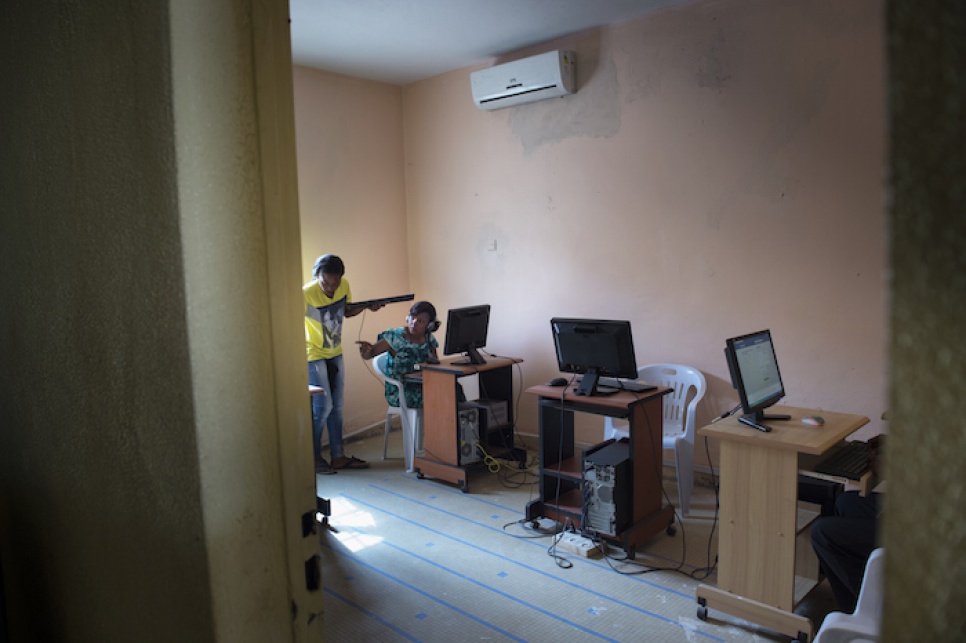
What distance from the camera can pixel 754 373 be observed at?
2773 millimetres

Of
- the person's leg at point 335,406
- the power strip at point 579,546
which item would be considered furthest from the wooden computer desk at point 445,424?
the power strip at point 579,546

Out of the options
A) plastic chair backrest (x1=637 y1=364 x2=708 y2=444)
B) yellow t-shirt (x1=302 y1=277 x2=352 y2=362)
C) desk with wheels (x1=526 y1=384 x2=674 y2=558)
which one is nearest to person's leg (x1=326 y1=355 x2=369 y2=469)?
yellow t-shirt (x1=302 y1=277 x2=352 y2=362)

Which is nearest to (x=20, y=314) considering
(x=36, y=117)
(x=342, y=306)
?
(x=36, y=117)

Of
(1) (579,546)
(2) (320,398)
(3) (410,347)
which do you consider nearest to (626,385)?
(1) (579,546)

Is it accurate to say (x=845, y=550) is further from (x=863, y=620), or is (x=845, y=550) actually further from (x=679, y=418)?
(x=679, y=418)

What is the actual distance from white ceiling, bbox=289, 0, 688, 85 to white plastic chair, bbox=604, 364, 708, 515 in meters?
2.29

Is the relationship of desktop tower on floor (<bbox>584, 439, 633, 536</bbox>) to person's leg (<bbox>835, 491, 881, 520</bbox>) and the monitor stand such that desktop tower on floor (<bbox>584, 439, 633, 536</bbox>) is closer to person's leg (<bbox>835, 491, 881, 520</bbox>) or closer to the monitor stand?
person's leg (<bbox>835, 491, 881, 520</bbox>)

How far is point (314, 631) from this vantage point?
117 centimetres

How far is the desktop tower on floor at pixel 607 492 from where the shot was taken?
3.26 m

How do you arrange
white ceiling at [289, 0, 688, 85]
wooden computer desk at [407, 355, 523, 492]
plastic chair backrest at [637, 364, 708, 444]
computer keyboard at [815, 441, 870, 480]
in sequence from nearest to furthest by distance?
computer keyboard at [815, 441, 870, 480], white ceiling at [289, 0, 688, 85], plastic chair backrest at [637, 364, 708, 444], wooden computer desk at [407, 355, 523, 492]

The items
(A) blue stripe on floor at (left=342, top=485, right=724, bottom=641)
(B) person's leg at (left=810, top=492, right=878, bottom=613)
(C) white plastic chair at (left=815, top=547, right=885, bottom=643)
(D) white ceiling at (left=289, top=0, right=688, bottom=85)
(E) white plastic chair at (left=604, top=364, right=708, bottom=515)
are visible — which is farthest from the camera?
(D) white ceiling at (left=289, top=0, right=688, bottom=85)

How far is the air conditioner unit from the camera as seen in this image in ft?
14.8

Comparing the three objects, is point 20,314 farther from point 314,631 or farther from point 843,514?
point 843,514

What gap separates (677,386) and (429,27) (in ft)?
9.33
